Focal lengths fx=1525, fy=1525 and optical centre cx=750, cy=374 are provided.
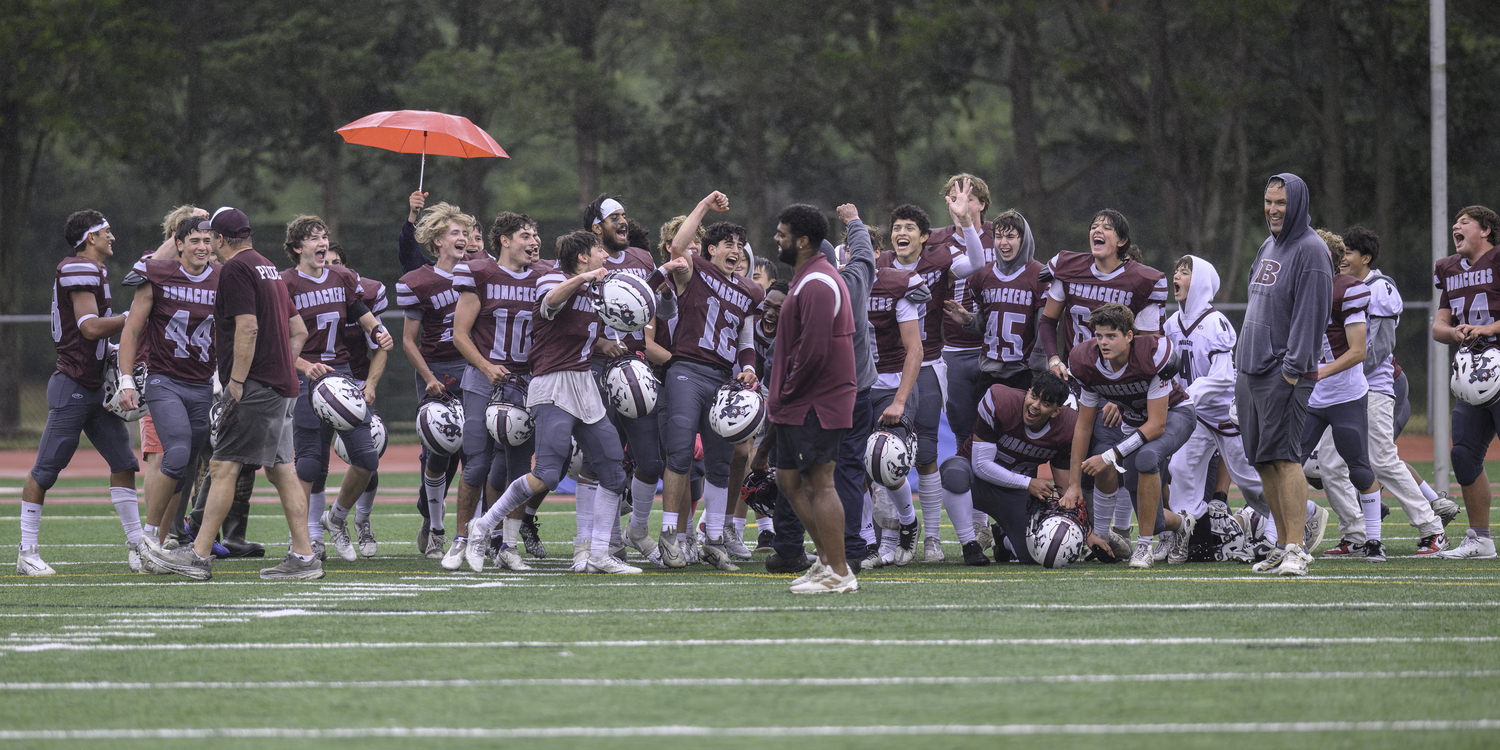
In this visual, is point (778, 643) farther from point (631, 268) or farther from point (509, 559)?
point (631, 268)

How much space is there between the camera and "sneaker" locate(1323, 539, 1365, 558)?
9171 millimetres

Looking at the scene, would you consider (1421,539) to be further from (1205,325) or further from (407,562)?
(407,562)

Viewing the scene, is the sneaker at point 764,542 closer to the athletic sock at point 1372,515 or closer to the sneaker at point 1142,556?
the sneaker at point 1142,556

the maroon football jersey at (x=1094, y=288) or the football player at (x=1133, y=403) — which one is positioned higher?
the maroon football jersey at (x=1094, y=288)

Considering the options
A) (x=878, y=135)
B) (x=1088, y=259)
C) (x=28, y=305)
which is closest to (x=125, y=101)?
(x=28, y=305)

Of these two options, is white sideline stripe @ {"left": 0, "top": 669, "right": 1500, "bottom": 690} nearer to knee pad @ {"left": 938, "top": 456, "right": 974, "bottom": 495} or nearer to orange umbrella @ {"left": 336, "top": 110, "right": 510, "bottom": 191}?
knee pad @ {"left": 938, "top": 456, "right": 974, "bottom": 495}

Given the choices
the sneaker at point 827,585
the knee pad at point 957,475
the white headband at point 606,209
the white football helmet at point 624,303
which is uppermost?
the white headband at point 606,209

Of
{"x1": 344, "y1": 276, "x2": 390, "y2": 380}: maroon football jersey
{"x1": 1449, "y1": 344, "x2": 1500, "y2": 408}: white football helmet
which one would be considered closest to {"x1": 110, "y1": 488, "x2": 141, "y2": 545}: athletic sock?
{"x1": 344, "y1": 276, "x2": 390, "y2": 380}: maroon football jersey

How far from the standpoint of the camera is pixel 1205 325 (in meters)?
9.71

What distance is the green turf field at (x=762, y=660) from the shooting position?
4488 mm

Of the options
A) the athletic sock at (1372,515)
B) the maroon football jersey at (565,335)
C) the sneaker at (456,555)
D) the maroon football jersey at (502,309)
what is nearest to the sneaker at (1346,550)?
the athletic sock at (1372,515)

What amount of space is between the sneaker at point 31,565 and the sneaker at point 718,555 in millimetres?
3785

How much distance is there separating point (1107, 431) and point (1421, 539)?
2162 millimetres

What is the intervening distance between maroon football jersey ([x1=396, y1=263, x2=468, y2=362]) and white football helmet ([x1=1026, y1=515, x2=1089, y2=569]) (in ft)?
12.3
